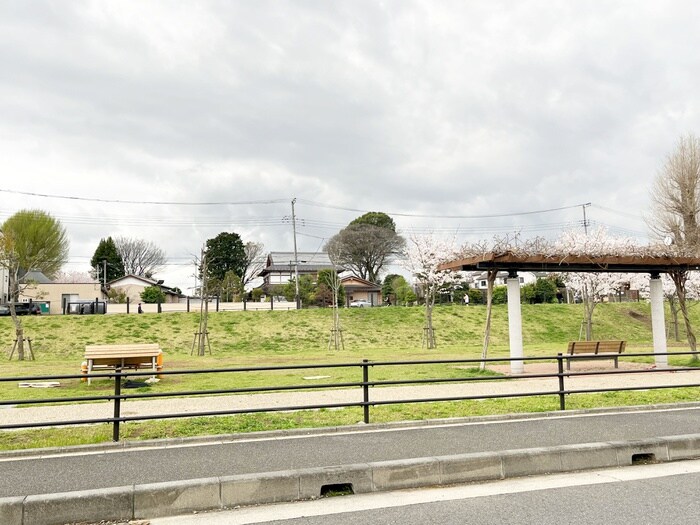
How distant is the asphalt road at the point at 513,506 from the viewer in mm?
4250

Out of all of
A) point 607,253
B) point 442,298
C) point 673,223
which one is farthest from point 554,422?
point 442,298

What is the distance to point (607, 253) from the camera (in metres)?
15.2

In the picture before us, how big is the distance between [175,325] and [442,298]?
2688cm

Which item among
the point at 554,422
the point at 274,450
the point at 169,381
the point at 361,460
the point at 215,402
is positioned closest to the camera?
the point at 361,460

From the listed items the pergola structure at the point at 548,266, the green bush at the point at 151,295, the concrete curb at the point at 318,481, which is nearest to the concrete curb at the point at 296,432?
the concrete curb at the point at 318,481

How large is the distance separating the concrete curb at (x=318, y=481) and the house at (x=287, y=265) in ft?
213

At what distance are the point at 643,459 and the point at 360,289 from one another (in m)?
56.1

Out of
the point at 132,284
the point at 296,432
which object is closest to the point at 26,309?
the point at 132,284

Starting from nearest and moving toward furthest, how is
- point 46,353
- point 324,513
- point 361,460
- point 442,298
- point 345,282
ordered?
point 324,513
point 361,460
point 46,353
point 442,298
point 345,282

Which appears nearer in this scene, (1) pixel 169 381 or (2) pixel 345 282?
(1) pixel 169 381

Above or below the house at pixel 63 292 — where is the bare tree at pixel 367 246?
above

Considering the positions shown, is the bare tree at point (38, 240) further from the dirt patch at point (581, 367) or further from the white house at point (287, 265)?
the dirt patch at point (581, 367)

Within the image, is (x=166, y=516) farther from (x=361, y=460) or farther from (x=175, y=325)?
(x=175, y=325)

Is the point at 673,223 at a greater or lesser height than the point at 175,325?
greater
